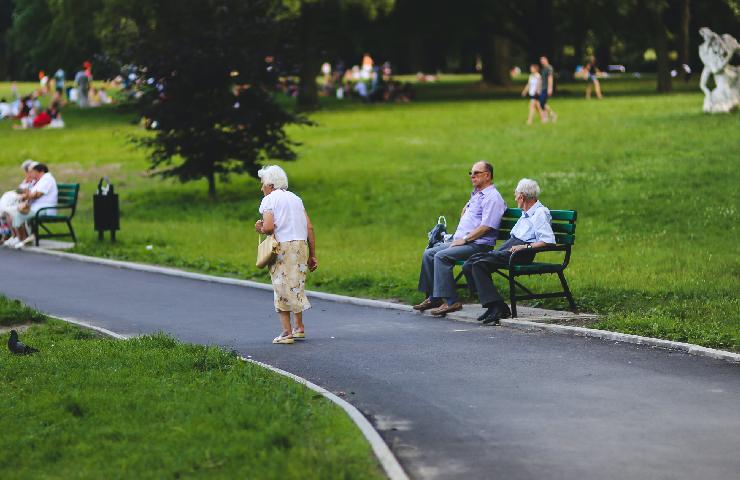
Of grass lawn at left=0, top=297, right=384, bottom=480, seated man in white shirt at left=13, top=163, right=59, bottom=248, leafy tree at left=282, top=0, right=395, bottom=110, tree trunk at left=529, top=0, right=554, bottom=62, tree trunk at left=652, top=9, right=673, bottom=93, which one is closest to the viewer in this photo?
Answer: grass lawn at left=0, top=297, right=384, bottom=480

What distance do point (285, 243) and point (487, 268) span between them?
2.28 meters

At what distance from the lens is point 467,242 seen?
15.1m

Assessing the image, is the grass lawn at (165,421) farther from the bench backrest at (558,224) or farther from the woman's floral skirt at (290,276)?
the bench backrest at (558,224)

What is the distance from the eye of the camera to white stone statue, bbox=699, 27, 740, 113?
3678cm

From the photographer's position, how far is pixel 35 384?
10312mm

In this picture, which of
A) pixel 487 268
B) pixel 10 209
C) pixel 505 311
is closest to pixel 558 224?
pixel 487 268

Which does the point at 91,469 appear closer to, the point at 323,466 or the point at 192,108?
the point at 323,466

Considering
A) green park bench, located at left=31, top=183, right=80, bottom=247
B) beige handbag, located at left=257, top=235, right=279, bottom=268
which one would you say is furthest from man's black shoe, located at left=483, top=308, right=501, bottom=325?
green park bench, located at left=31, top=183, right=80, bottom=247

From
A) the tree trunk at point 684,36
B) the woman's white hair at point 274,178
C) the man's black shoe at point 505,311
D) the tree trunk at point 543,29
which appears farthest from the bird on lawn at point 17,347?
the tree trunk at point 543,29

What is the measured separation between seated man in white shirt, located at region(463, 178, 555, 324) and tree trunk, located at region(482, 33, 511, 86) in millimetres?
53147

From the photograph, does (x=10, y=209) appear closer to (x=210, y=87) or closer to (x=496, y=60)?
(x=210, y=87)

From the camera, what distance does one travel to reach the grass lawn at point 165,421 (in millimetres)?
7680

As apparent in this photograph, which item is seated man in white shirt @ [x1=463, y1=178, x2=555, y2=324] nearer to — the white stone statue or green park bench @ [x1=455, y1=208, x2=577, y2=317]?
green park bench @ [x1=455, y1=208, x2=577, y2=317]

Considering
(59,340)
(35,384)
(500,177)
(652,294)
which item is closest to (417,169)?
(500,177)
